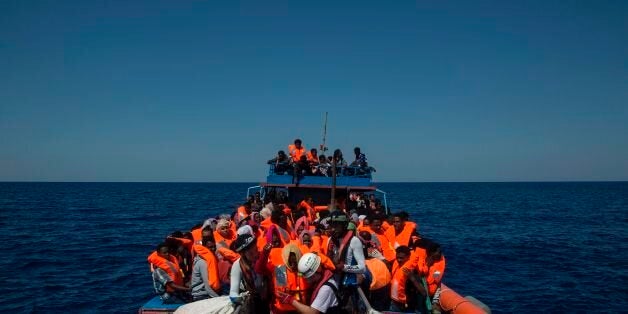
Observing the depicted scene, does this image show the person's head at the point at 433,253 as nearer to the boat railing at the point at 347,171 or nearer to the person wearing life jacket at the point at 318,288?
the person wearing life jacket at the point at 318,288

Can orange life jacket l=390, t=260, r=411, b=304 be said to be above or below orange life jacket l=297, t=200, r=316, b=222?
below

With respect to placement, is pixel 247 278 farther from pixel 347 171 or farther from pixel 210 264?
pixel 347 171

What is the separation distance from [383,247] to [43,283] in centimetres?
1505

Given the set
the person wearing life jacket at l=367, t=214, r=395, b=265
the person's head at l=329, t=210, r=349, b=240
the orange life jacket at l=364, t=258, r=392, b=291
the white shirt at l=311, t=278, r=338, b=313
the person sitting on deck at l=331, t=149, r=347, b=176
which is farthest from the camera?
the person sitting on deck at l=331, t=149, r=347, b=176

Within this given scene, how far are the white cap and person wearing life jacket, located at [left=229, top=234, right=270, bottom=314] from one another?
62 cm

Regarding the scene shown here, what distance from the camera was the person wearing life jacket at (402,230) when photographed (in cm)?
1073

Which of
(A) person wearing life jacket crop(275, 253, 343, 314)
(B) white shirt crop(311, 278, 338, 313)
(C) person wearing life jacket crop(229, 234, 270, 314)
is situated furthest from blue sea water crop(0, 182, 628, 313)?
(B) white shirt crop(311, 278, 338, 313)

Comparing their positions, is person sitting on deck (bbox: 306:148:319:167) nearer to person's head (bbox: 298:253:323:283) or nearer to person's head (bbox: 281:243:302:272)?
person's head (bbox: 281:243:302:272)

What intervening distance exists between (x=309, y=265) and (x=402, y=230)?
22.7 feet

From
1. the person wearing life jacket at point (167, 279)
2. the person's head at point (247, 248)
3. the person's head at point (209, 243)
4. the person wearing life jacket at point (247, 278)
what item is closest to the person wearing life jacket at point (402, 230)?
the person's head at point (209, 243)

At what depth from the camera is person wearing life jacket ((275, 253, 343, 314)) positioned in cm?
458

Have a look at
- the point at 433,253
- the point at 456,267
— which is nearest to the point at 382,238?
the point at 433,253

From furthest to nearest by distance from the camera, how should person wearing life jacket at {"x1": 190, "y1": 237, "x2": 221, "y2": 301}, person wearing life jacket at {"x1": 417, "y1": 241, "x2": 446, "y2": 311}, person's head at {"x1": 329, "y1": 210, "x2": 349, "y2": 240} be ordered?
person wearing life jacket at {"x1": 417, "y1": 241, "x2": 446, "y2": 311}
person wearing life jacket at {"x1": 190, "y1": 237, "x2": 221, "y2": 301}
person's head at {"x1": 329, "y1": 210, "x2": 349, "y2": 240}

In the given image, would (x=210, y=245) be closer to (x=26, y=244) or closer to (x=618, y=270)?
(x=618, y=270)
